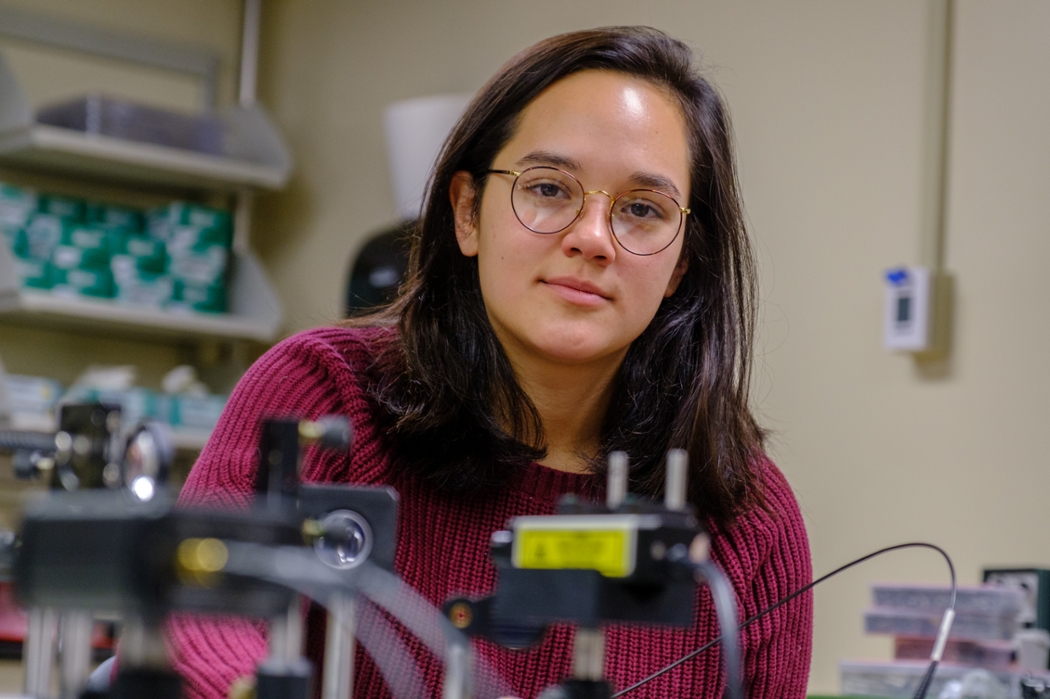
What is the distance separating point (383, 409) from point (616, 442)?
0.25 meters

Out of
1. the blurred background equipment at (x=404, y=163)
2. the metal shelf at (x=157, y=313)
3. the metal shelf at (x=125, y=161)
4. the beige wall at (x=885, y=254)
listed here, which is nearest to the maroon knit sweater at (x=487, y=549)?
the beige wall at (x=885, y=254)

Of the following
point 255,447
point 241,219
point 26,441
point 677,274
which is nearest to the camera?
point 26,441

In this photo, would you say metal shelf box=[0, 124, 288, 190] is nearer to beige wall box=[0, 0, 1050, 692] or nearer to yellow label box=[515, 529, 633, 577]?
beige wall box=[0, 0, 1050, 692]

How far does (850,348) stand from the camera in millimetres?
2404

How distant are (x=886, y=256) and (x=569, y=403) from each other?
117cm

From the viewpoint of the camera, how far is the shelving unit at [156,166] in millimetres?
3332

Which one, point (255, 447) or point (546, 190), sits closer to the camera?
point (255, 447)

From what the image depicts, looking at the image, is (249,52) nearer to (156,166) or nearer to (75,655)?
(156,166)

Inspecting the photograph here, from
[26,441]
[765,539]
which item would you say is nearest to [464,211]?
[765,539]

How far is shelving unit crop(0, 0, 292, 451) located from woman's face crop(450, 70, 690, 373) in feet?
7.36

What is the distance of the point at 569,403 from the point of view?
4.53ft

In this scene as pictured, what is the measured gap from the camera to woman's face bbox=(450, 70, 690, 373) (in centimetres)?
124

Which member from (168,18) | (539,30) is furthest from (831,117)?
(168,18)

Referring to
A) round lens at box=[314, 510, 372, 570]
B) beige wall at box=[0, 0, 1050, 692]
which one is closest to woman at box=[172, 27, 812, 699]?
round lens at box=[314, 510, 372, 570]
